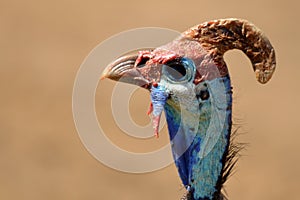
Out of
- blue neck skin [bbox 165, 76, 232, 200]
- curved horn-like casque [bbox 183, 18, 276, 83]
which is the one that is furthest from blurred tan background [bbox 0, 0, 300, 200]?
curved horn-like casque [bbox 183, 18, 276, 83]

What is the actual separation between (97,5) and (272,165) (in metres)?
3.60

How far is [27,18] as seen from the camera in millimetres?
11500

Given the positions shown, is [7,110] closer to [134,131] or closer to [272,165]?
[272,165]

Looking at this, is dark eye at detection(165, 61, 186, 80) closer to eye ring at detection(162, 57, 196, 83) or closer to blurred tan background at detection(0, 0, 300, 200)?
eye ring at detection(162, 57, 196, 83)

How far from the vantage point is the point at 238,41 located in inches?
149

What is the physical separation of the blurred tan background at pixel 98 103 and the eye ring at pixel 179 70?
138 inches

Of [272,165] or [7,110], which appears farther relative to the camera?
[7,110]

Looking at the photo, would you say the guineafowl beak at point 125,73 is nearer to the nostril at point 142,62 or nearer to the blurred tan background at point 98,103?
the nostril at point 142,62

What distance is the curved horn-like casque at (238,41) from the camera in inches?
148

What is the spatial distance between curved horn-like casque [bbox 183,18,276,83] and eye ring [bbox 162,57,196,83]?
0.28ft

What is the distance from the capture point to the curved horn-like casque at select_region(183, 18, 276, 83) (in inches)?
148

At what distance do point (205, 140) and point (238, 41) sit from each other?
1.22 ft

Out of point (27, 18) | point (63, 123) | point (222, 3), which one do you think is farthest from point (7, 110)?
Answer: point (222, 3)

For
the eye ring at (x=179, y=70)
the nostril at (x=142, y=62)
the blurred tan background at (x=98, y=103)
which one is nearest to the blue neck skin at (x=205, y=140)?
the eye ring at (x=179, y=70)
